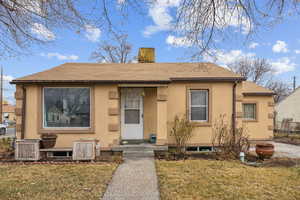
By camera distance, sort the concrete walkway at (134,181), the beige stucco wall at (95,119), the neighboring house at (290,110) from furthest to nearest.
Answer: the neighboring house at (290,110) < the beige stucco wall at (95,119) < the concrete walkway at (134,181)

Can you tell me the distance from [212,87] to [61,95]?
21.1 feet

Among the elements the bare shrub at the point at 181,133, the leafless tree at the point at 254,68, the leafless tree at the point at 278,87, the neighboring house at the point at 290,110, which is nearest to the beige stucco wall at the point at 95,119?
the bare shrub at the point at 181,133

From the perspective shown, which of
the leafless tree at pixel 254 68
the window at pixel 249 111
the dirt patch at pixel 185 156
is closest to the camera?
the dirt patch at pixel 185 156

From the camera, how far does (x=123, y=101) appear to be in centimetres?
864

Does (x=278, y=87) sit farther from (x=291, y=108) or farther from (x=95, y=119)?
(x=95, y=119)

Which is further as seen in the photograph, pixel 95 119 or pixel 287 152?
pixel 287 152

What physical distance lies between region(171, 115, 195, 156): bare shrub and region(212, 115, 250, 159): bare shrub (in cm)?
124

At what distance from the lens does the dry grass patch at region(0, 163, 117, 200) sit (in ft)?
13.4

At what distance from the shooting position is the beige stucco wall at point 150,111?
7652 millimetres

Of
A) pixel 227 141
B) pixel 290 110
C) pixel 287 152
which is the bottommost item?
pixel 287 152

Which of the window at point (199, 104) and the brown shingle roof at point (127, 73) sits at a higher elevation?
the brown shingle roof at point (127, 73)

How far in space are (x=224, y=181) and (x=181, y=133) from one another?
274 centimetres

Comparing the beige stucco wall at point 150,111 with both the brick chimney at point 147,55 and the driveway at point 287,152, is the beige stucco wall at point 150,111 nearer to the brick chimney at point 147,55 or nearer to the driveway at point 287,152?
the driveway at point 287,152

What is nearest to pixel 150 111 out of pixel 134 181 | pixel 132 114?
pixel 132 114
